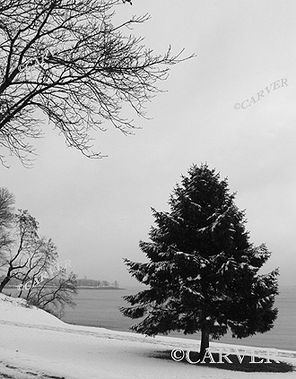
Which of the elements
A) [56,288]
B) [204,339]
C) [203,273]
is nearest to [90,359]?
[204,339]

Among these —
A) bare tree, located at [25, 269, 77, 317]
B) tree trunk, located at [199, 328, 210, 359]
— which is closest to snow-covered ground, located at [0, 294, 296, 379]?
tree trunk, located at [199, 328, 210, 359]

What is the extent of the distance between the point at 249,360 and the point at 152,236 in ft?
15.3

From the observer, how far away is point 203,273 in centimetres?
1255

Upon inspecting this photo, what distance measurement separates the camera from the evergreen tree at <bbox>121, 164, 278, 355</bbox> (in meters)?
12.3

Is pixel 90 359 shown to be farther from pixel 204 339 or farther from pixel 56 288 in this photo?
pixel 56 288

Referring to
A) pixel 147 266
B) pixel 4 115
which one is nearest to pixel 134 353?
pixel 147 266

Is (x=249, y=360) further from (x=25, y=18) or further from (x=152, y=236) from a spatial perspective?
(x=25, y=18)

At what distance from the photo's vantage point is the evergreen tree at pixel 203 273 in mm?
12328

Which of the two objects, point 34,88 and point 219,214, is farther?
point 219,214

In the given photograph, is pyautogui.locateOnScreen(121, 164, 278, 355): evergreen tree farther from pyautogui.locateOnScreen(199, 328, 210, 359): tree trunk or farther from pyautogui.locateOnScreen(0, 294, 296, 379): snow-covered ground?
pyautogui.locateOnScreen(0, 294, 296, 379): snow-covered ground

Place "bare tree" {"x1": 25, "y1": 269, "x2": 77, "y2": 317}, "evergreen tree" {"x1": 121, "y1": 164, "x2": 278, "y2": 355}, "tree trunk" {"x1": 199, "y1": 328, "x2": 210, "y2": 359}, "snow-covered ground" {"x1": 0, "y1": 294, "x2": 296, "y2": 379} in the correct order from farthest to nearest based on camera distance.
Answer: "bare tree" {"x1": 25, "y1": 269, "x2": 77, "y2": 317}, "tree trunk" {"x1": 199, "y1": 328, "x2": 210, "y2": 359}, "evergreen tree" {"x1": 121, "y1": 164, "x2": 278, "y2": 355}, "snow-covered ground" {"x1": 0, "y1": 294, "x2": 296, "y2": 379}

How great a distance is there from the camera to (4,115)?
7027 mm

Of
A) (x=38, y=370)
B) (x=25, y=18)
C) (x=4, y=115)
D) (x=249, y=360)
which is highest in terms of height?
(x=25, y=18)

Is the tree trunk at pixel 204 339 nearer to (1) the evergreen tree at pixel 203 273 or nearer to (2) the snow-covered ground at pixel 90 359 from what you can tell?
(1) the evergreen tree at pixel 203 273
